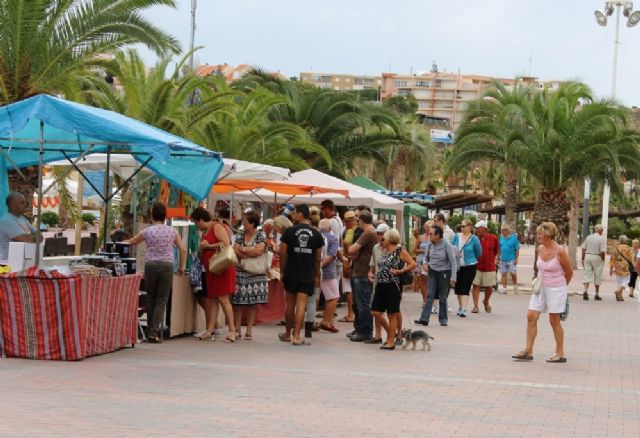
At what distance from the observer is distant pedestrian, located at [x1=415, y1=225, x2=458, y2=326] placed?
1803 cm

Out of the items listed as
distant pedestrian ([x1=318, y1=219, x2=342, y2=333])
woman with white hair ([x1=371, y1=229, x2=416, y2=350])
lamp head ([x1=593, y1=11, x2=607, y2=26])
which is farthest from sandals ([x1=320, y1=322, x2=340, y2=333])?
lamp head ([x1=593, y1=11, x2=607, y2=26])

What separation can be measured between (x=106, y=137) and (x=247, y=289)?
333cm

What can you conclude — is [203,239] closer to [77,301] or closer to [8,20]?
[77,301]

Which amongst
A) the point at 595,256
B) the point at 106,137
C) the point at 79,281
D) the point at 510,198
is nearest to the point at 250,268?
the point at 106,137

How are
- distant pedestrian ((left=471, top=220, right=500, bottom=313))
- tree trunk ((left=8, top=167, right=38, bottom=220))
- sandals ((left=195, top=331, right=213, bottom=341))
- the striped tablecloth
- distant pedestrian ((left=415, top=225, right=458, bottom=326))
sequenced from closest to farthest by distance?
the striped tablecloth
sandals ((left=195, top=331, right=213, bottom=341))
distant pedestrian ((left=415, top=225, right=458, bottom=326))
tree trunk ((left=8, top=167, right=38, bottom=220))
distant pedestrian ((left=471, top=220, right=500, bottom=313))

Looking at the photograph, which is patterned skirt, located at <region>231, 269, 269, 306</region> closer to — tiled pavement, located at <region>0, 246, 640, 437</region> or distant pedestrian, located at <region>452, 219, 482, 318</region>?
tiled pavement, located at <region>0, 246, 640, 437</region>

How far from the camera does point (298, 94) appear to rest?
34469 millimetres

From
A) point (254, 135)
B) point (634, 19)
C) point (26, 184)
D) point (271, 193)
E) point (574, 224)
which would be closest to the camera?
point (26, 184)

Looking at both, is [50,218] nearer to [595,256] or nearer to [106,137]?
[595,256]

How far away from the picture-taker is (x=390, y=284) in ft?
46.5

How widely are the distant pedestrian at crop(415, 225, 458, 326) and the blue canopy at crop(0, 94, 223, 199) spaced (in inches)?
201

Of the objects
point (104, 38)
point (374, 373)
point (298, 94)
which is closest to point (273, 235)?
point (104, 38)

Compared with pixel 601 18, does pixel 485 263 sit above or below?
below

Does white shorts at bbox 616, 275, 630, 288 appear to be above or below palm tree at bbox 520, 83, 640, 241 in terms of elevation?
below
